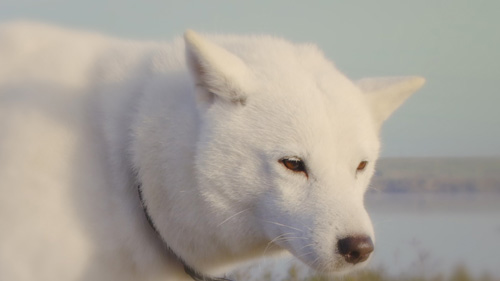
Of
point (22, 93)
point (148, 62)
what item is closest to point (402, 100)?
point (148, 62)

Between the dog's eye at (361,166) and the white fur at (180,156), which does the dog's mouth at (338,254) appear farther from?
the dog's eye at (361,166)

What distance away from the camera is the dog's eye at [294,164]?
4.16 meters

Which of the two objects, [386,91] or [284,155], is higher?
[386,91]

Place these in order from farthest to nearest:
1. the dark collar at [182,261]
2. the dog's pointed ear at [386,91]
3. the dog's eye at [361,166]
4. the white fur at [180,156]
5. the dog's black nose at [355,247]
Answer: the dog's pointed ear at [386,91] < the dark collar at [182,261] < the dog's eye at [361,166] < the white fur at [180,156] < the dog's black nose at [355,247]

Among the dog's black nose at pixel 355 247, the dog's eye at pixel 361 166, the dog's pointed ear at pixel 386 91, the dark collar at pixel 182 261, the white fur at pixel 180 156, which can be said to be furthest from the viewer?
the dog's pointed ear at pixel 386 91

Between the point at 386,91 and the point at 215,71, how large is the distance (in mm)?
1309

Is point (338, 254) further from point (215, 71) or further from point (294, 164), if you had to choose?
point (215, 71)

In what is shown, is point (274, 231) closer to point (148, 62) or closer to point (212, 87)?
point (212, 87)

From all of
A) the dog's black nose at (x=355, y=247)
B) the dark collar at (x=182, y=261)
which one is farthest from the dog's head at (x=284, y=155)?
the dark collar at (x=182, y=261)

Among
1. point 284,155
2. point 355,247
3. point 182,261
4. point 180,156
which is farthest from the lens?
point 182,261

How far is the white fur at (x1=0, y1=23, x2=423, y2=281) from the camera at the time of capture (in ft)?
13.6

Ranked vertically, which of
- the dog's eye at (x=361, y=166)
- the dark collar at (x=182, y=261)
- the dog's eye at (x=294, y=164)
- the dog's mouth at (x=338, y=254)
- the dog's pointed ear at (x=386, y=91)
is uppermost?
the dog's pointed ear at (x=386, y=91)

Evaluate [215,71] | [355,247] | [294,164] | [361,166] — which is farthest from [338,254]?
[215,71]

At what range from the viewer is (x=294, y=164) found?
4.16 m
